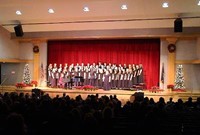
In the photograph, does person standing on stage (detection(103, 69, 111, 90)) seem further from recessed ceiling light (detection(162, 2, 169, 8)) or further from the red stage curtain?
recessed ceiling light (detection(162, 2, 169, 8))

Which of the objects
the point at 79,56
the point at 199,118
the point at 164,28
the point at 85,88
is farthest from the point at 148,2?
the point at 199,118

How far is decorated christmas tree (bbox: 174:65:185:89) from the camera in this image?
1676cm

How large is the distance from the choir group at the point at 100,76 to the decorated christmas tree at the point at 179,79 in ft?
7.10

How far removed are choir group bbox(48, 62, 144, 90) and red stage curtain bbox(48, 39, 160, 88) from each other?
0.74m

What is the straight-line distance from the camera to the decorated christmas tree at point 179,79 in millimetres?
16756

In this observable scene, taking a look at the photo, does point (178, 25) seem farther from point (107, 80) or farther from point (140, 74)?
point (107, 80)

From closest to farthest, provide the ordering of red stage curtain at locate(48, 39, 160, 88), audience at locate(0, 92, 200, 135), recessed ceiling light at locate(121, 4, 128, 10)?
audience at locate(0, 92, 200, 135) < recessed ceiling light at locate(121, 4, 128, 10) < red stage curtain at locate(48, 39, 160, 88)

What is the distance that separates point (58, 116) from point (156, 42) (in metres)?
14.5

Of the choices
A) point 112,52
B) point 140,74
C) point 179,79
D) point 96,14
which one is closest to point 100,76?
point 112,52

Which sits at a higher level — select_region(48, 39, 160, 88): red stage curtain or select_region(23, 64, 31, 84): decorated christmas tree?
select_region(48, 39, 160, 88): red stage curtain

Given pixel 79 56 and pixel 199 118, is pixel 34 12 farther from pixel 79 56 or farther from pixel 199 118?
pixel 199 118

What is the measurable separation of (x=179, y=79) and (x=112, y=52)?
4.91 meters

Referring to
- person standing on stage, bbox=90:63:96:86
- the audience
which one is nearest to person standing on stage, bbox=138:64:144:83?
person standing on stage, bbox=90:63:96:86

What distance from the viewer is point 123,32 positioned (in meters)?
18.1
